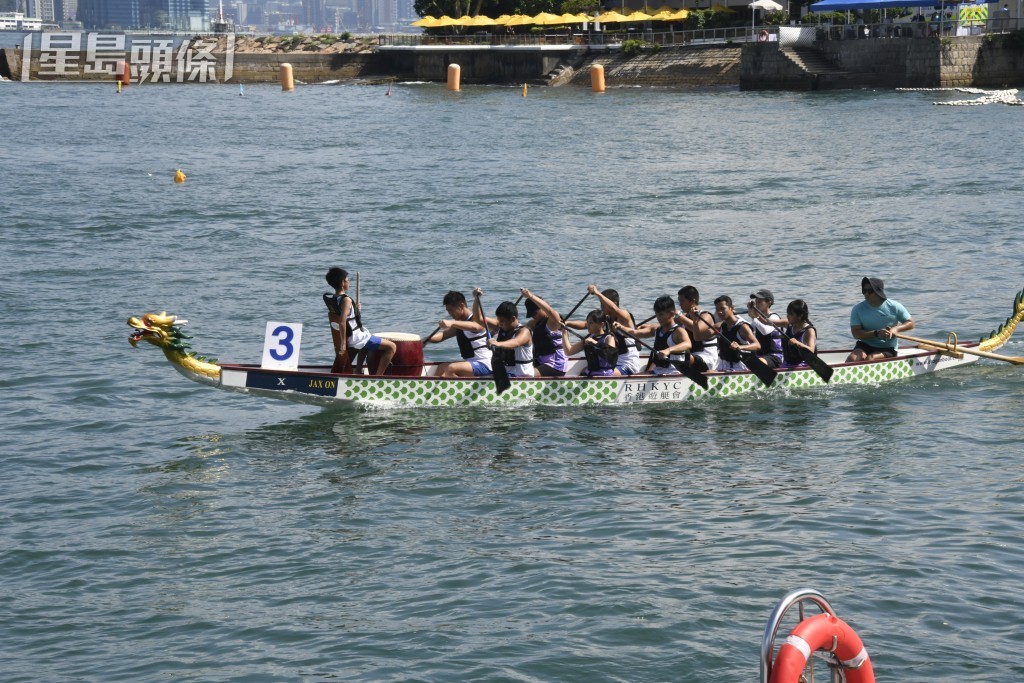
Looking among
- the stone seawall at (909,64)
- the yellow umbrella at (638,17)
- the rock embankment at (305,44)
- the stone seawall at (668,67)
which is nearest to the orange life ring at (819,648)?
the stone seawall at (909,64)

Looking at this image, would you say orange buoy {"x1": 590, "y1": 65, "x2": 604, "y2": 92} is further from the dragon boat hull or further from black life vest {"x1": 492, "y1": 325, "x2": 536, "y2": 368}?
black life vest {"x1": 492, "y1": 325, "x2": 536, "y2": 368}

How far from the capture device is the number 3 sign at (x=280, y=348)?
15.0m

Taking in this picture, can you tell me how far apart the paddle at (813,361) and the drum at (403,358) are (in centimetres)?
434

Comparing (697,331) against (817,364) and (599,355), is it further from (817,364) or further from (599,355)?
(817,364)

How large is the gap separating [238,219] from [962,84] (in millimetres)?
41243

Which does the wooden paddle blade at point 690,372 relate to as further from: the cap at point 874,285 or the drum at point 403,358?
the drum at point 403,358

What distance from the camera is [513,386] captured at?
15883mm

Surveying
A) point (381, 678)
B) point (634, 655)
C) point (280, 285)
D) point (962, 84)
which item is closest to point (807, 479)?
point (634, 655)

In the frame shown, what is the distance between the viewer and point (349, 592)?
11.2 m

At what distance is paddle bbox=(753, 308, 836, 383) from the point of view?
1623 cm

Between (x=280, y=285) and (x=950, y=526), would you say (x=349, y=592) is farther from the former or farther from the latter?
(x=280, y=285)

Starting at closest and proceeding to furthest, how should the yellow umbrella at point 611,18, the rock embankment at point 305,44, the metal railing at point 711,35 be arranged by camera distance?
1. the metal railing at point 711,35
2. the yellow umbrella at point 611,18
3. the rock embankment at point 305,44

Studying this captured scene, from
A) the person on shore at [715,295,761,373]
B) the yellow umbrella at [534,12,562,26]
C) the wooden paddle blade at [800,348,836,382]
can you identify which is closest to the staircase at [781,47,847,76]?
the yellow umbrella at [534,12,562,26]

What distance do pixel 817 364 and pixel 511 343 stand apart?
391 centimetres
